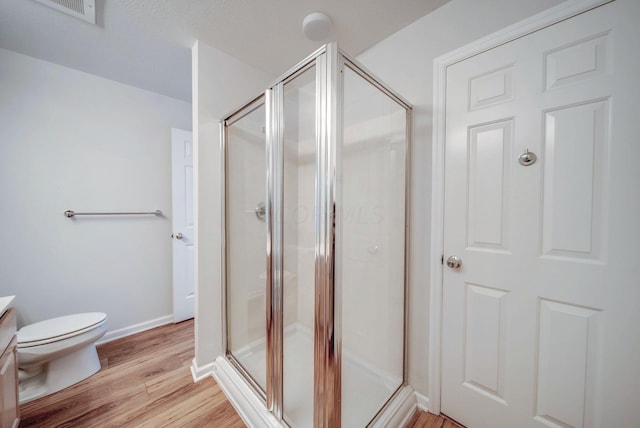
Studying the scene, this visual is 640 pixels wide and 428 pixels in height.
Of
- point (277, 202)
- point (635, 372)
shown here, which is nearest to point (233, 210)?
point (277, 202)

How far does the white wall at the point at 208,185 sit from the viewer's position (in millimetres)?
1546

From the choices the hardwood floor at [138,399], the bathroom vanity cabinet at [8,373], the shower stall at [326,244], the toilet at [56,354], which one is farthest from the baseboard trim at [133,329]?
the shower stall at [326,244]

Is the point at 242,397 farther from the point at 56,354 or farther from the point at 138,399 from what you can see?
the point at 56,354

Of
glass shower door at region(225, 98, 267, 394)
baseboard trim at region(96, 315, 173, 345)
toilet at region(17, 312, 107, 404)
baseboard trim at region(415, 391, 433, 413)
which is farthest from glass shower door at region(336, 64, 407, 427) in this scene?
baseboard trim at region(96, 315, 173, 345)

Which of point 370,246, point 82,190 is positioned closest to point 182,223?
point 82,190

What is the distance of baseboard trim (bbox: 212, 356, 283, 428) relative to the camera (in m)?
1.15

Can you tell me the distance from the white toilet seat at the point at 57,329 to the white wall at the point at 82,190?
0.33m

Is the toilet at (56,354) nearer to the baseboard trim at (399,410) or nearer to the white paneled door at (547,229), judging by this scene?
the baseboard trim at (399,410)

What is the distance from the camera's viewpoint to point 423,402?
4.26 ft

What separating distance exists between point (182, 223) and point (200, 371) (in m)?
1.38

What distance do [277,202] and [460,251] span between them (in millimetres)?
1012

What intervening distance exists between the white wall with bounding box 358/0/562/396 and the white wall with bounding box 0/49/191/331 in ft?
7.32

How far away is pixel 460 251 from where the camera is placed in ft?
3.91

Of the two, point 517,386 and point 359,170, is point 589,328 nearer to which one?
point 517,386
